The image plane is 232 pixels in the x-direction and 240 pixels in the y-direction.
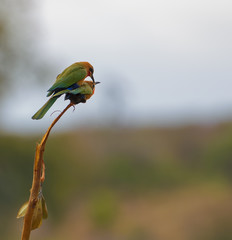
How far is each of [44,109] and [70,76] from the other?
7 centimetres

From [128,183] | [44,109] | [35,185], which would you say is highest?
[128,183]

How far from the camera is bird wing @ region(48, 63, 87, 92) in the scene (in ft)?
2.96

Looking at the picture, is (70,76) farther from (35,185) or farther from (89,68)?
(35,185)

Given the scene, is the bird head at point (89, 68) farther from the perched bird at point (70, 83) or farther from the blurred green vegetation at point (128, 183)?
the blurred green vegetation at point (128, 183)

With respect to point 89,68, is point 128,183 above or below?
above

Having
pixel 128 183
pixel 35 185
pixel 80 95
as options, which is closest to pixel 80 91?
pixel 80 95

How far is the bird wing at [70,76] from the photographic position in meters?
0.90

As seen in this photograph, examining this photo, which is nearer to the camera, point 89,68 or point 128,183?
point 89,68

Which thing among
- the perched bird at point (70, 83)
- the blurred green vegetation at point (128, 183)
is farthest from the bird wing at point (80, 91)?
the blurred green vegetation at point (128, 183)

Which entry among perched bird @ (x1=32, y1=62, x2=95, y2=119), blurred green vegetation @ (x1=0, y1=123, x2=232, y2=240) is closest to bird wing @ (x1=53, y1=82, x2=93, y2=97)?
perched bird @ (x1=32, y1=62, x2=95, y2=119)

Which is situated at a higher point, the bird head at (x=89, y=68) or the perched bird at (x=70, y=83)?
the bird head at (x=89, y=68)

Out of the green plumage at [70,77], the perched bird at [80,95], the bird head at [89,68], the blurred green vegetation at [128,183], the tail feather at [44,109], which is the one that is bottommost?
the tail feather at [44,109]

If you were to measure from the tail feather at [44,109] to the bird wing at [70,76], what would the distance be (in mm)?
15

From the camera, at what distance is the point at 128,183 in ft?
77.6
